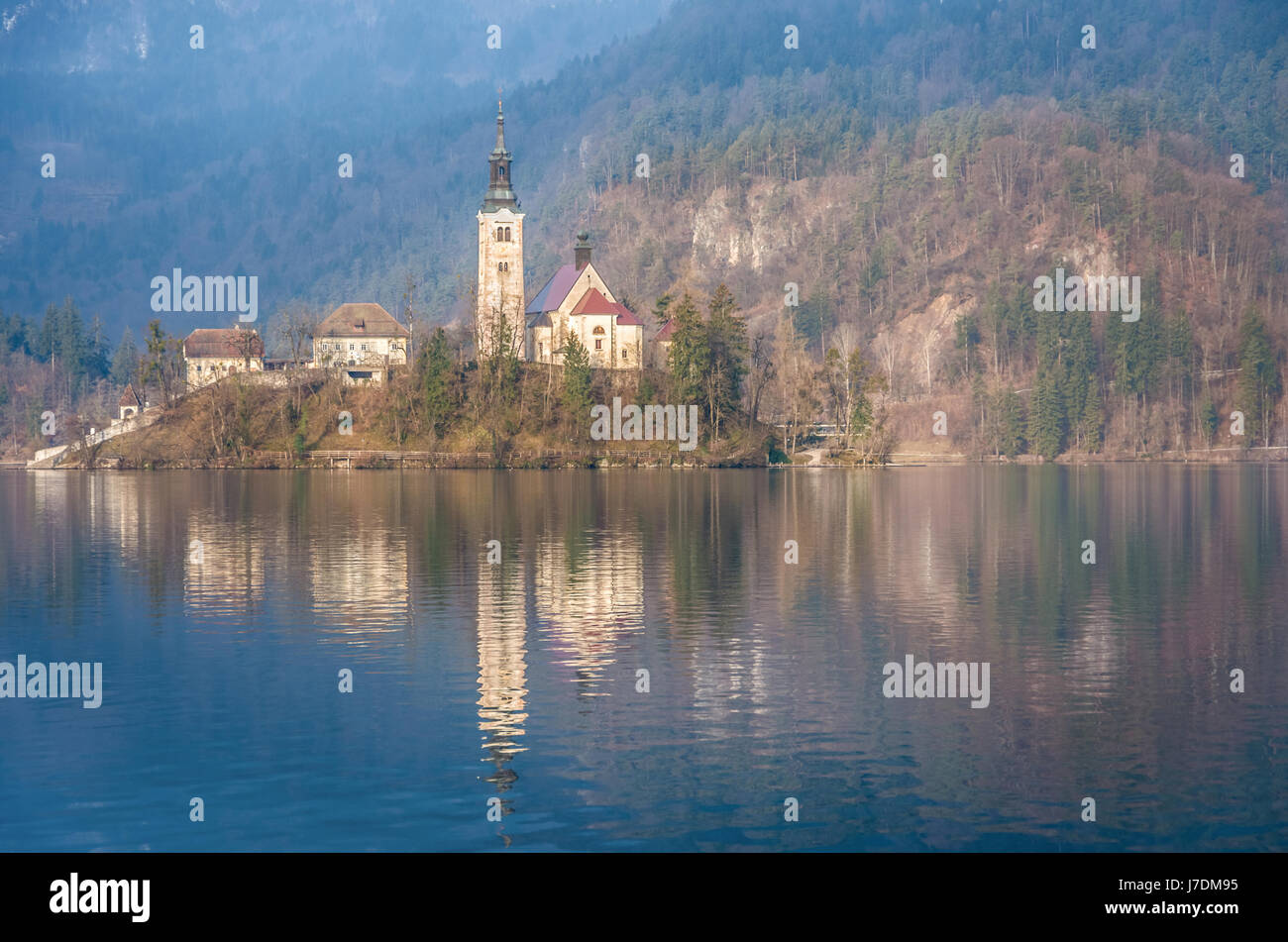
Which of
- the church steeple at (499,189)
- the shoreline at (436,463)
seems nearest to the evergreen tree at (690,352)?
the shoreline at (436,463)

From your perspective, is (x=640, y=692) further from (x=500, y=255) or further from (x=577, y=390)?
(x=500, y=255)

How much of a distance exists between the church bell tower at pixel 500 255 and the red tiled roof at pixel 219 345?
29304mm

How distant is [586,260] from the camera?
169 meters

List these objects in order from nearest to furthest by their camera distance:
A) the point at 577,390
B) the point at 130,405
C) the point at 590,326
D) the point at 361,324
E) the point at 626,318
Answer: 1. the point at 577,390
2. the point at 590,326
3. the point at 626,318
4. the point at 361,324
5. the point at 130,405

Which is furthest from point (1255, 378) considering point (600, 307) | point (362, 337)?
point (362, 337)

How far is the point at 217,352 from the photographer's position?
174250mm

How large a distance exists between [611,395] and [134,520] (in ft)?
265

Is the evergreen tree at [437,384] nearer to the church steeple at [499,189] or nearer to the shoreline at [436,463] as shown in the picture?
the shoreline at [436,463]

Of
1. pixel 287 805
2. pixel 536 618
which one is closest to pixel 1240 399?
pixel 536 618

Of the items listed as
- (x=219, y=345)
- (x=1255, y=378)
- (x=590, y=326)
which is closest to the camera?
(x=590, y=326)

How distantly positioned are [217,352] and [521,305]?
134ft

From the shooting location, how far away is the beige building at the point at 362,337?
168875 mm

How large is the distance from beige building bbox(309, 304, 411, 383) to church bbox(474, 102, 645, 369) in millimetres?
14498

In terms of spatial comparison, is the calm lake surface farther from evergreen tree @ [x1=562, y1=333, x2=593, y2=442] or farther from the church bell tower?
the church bell tower
